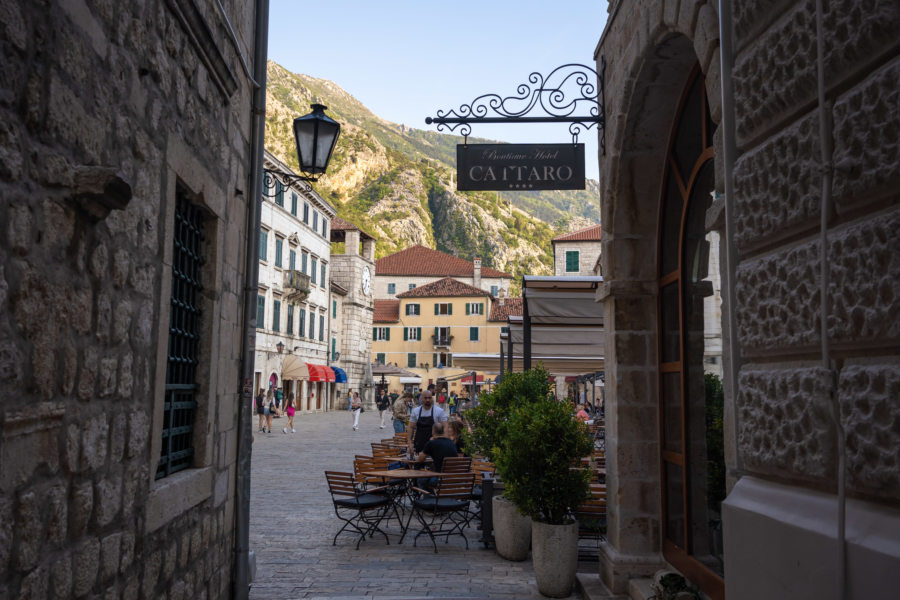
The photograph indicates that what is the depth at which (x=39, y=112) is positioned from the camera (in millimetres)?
2455

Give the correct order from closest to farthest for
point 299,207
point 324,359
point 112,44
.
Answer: point 112,44, point 299,207, point 324,359

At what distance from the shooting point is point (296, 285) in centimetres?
3791

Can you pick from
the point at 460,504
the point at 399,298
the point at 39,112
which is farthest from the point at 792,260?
the point at 399,298

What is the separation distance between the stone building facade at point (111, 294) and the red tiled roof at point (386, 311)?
6261 cm

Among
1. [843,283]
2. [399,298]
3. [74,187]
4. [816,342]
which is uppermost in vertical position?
[399,298]

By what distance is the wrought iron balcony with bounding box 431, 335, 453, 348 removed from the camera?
6600cm

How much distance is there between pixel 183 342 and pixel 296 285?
1328 inches

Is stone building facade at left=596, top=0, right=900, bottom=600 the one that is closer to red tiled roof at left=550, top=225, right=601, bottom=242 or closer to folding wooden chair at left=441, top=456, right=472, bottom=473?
folding wooden chair at left=441, top=456, right=472, bottom=473

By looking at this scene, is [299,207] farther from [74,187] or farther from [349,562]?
[74,187]

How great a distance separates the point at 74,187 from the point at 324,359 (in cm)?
4388

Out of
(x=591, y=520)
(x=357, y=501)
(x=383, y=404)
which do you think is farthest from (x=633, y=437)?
(x=383, y=404)

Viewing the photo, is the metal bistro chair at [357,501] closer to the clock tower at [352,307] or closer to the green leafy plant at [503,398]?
the green leafy plant at [503,398]

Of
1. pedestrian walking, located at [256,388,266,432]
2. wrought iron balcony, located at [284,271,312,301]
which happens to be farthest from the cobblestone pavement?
wrought iron balcony, located at [284,271,312,301]

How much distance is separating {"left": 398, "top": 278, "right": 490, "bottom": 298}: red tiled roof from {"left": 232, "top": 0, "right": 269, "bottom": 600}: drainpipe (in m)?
58.9
